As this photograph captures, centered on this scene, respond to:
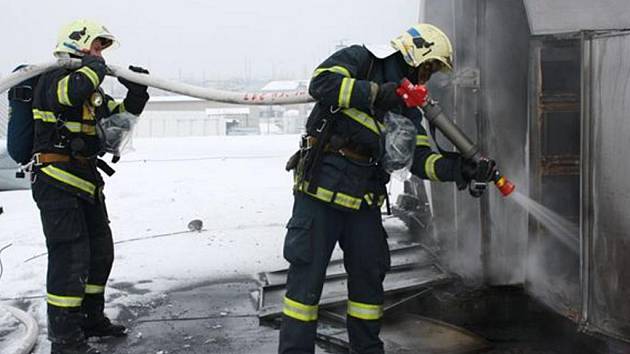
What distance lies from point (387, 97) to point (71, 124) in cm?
190

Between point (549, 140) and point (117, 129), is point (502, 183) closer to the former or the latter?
point (549, 140)

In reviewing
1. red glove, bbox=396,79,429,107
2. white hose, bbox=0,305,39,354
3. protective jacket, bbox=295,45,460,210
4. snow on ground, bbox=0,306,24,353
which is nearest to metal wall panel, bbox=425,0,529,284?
protective jacket, bbox=295,45,460,210

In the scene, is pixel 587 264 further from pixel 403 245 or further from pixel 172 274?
pixel 172 274

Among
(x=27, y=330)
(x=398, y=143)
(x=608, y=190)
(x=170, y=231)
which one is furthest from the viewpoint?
(x=170, y=231)

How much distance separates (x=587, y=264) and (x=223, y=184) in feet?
27.6

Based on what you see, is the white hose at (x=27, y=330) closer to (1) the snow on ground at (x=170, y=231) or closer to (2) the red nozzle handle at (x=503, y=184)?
(1) the snow on ground at (x=170, y=231)

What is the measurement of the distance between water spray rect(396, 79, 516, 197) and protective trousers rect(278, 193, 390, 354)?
56 centimetres

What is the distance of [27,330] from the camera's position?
4203mm

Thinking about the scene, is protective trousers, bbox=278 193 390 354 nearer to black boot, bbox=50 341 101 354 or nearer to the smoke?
the smoke

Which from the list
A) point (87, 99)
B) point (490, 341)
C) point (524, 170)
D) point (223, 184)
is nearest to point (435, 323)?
point (490, 341)

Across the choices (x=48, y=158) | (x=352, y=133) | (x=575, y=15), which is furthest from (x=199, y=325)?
(x=575, y=15)

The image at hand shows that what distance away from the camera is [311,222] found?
3.42 m

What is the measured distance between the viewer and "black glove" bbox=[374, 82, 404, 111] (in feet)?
10.8

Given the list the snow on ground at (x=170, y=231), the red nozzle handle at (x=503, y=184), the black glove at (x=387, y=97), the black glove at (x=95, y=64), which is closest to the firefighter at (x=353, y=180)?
the black glove at (x=387, y=97)
